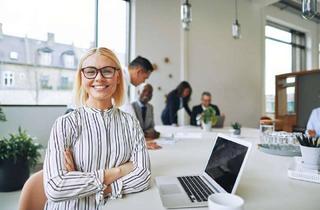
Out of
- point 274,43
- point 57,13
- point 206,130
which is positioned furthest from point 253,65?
point 57,13

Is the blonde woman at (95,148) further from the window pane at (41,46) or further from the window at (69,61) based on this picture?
the window at (69,61)

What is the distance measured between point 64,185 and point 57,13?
3.67 meters

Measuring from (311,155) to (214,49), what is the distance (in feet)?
14.6

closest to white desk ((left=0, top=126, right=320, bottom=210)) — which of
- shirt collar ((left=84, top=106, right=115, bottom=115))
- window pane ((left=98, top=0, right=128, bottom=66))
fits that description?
shirt collar ((left=84, top=106, right=115, bottom=115))

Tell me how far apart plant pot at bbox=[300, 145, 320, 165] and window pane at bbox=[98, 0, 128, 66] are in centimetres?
346

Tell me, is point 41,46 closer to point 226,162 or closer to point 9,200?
point 9,200

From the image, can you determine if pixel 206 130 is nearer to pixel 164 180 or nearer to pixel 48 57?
pixel 164 180

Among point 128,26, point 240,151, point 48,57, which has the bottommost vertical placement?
point 240,151

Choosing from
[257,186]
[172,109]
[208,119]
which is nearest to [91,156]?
[257,186]

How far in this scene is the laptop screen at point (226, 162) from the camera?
0.85 m

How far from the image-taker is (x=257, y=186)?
98 centimetres

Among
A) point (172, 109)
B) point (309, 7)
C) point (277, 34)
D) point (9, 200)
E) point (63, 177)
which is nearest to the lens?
point (63, 177)

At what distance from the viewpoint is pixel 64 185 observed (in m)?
0.83

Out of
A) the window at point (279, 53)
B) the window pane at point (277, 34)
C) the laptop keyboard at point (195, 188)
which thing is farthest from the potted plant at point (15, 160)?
the window pane at point (277, 34)
